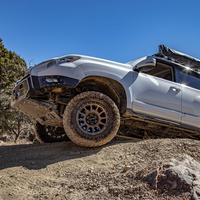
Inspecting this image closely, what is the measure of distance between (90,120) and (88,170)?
0.97 m

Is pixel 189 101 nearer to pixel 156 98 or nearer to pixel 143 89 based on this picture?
pixel 156 98

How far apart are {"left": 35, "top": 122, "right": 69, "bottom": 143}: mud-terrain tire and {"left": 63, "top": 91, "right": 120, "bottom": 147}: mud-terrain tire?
1629 millimetres

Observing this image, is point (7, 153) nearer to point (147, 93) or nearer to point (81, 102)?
point (81, 102)

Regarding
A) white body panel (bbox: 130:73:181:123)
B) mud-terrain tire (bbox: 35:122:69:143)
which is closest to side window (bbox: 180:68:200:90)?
white body panel (bbox: 130:73:181:123)

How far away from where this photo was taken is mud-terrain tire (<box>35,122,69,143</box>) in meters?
4.73

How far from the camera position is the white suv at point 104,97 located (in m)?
3.30

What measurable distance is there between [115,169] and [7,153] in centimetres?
224

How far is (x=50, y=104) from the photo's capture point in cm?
347

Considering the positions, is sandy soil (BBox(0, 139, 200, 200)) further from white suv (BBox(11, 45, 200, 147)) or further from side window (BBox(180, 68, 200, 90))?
side window (BBox(180, 68, 200, 90))

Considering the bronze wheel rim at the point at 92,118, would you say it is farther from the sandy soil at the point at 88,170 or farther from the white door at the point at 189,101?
the white door at the point at 189,101

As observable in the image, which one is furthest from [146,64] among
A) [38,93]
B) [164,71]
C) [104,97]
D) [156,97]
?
[38,93]

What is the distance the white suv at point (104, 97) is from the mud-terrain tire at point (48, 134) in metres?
0.03

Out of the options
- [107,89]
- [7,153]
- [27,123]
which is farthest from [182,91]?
[27,123]

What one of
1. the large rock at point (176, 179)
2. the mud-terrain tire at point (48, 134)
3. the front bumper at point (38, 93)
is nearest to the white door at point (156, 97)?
the front bumper at point (38, 93)
